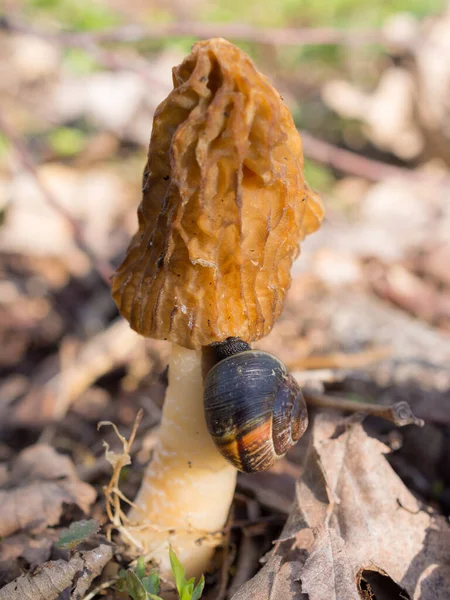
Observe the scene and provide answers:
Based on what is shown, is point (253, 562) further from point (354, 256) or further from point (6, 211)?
point (6, 211)

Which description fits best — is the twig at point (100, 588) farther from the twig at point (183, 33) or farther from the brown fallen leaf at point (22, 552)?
the twig at point (183, 33)

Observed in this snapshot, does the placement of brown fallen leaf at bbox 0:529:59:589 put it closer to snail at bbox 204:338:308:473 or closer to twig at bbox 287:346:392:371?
snail at bbox 204:338:308:473

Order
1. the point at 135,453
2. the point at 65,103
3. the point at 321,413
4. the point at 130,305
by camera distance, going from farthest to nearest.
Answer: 1. the point at 65,103
2. the point at 135,453
3. the point at 321,413
4. the point at 130,305

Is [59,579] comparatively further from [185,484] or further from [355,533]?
[355,533]

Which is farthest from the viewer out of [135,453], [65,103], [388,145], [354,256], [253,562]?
[65,103]

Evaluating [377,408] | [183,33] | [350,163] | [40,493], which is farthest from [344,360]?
[350,163]

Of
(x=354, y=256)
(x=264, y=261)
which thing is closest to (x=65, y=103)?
(x=354, y=256)
